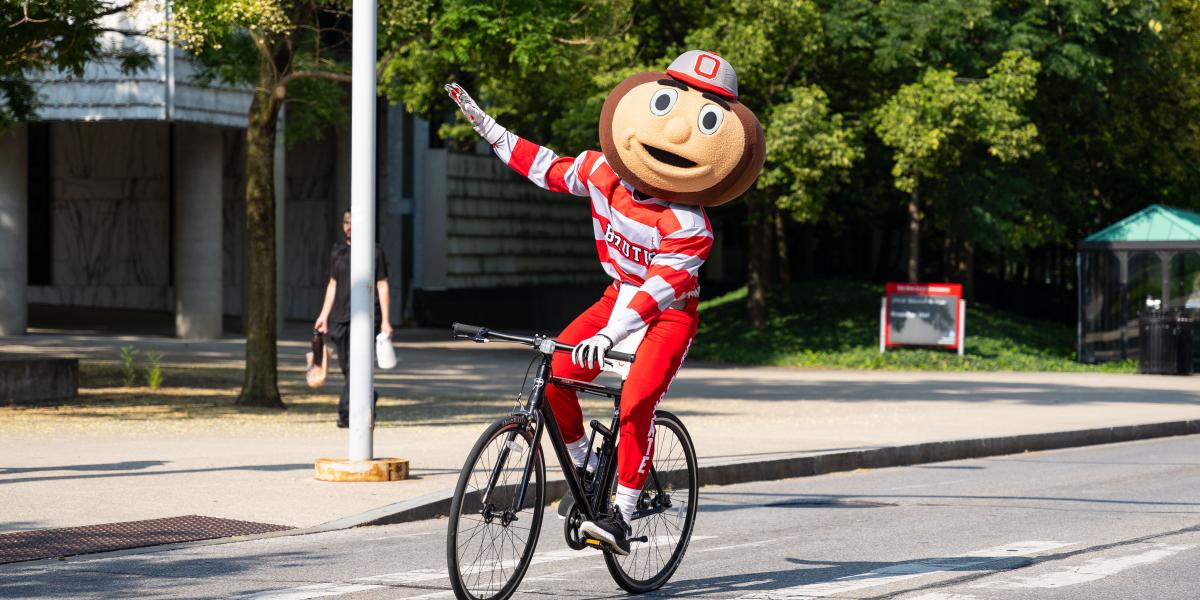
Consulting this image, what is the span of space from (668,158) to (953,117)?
23.3m

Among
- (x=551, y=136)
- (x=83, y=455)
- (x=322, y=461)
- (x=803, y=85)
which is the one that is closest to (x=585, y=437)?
(x=322, y=461)

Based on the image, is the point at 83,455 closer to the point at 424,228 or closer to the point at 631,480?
the point at 631,480

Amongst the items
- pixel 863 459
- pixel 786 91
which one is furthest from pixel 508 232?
pixel 863 459

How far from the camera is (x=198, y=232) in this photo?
32.1 meters

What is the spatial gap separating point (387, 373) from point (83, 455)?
11212mm

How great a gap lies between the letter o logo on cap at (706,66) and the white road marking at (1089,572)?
104 inches

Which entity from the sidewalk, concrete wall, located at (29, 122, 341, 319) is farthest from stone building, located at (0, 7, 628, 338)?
the sidewalk

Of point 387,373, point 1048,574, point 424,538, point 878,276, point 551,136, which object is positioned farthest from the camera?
point 878,276

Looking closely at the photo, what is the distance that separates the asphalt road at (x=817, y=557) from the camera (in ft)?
24.1

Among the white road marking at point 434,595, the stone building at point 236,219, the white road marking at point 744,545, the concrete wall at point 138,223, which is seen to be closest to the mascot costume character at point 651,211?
the white road marking at point 434,595

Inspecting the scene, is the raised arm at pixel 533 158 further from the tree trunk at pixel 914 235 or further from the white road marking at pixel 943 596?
the tree trunk at pixel 914 235

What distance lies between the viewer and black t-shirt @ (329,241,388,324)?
1453 centimetres

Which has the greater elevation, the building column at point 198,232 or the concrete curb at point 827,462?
the building column at point 198,232

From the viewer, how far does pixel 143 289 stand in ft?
132
